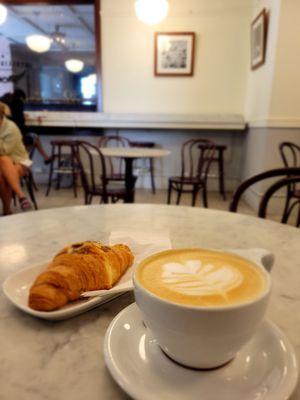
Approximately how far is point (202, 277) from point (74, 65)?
→ 5.27 metres

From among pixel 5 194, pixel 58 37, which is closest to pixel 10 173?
pixel 5 194

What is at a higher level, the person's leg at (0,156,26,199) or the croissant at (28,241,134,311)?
the croissant at (28,241,134,311)

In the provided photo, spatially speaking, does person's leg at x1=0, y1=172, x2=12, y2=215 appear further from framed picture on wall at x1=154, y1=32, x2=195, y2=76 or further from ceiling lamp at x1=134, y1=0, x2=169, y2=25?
framed picture on wall at x1=154, y1=32, x2=195, y2=76

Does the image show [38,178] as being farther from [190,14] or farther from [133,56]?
[190,14]

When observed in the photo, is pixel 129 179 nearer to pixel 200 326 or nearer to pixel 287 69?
pixel 287 69

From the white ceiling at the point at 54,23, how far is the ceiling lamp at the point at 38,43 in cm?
16

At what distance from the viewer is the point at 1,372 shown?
315 mm

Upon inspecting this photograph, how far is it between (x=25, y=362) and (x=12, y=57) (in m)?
5.66

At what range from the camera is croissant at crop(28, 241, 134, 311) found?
1.28 ft

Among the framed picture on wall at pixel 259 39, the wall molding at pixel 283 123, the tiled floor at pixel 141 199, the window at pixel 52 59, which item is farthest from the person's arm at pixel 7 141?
the framed picture on wall at pixel 259 39

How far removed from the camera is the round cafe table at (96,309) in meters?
0.31

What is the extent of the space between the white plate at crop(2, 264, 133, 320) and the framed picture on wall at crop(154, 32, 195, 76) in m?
4.40

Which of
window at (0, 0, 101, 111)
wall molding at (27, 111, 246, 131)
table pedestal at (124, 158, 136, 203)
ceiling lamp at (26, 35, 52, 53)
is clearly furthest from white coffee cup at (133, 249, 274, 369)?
ceiling lamp at (26, 35, 52, 53)

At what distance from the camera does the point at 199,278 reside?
34cm
